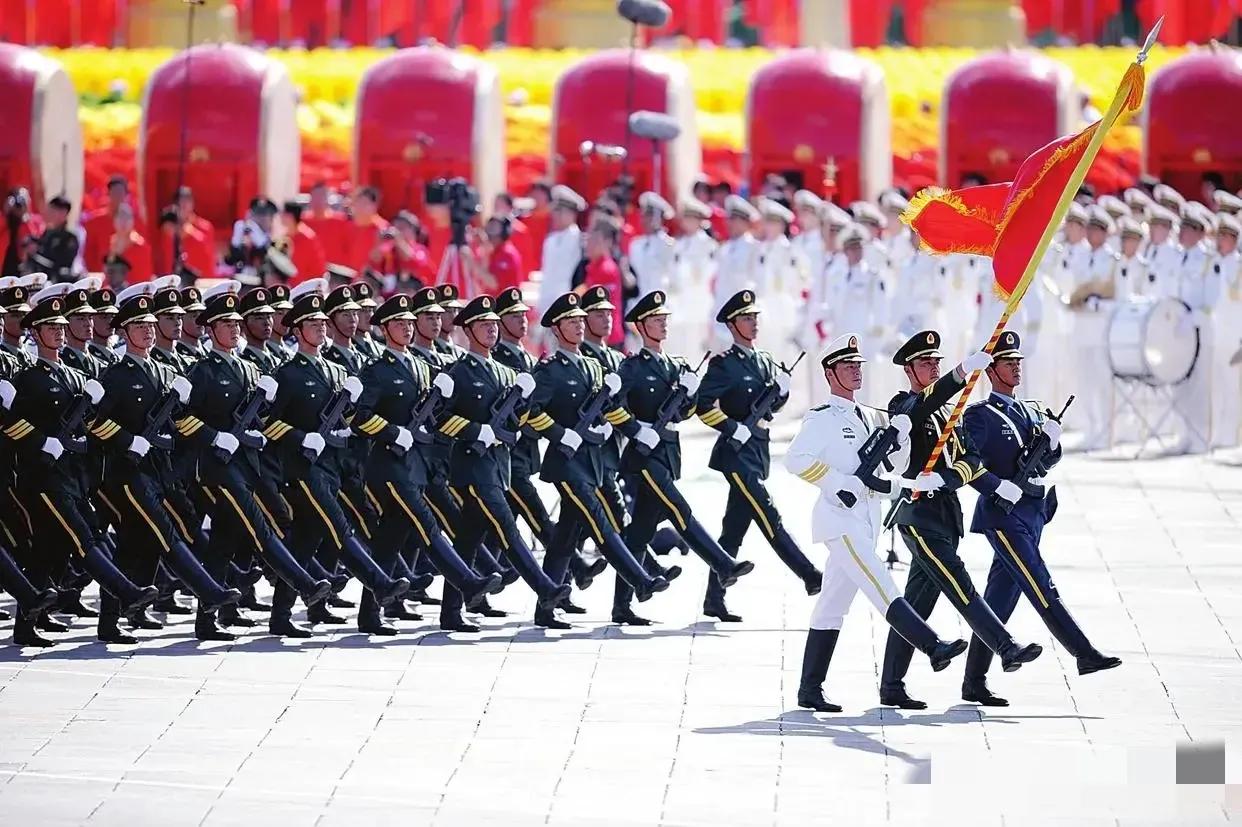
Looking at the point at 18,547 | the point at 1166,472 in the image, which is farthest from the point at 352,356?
the point at 1166,472

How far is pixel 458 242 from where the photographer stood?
919 inches

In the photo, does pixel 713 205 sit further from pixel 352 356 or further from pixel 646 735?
pixel 646 735

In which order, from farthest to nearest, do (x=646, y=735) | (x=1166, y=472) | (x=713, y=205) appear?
(x=713, y=205) → (x=1166, y=472) → (x=646, y=735)

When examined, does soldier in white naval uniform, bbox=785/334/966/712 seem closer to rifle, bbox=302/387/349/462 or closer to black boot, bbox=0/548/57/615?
rifle, bbox=302/387/349/462

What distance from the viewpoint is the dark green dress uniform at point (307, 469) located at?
14.2 metres

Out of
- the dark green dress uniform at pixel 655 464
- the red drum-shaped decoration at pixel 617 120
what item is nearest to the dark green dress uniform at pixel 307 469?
the dark green dress uniform at pixel 655 464

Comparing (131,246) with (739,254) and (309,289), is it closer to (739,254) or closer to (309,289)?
(739,254)

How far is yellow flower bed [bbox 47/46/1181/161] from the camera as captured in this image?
3525 centimetres

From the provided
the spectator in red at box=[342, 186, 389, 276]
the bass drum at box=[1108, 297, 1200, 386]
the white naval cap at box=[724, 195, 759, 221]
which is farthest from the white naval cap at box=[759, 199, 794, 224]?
the bass drum at box=[1108, 297, 1200, 386]

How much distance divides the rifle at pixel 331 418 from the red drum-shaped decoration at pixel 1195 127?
17.2 m

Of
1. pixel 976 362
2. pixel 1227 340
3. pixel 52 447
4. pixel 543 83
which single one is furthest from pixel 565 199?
pixel 543 83

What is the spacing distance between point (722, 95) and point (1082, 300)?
15530 millimetres

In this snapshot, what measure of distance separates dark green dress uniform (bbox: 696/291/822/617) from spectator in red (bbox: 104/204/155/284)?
9.53m

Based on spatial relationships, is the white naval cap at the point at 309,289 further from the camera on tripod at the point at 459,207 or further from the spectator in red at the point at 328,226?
the spectator in red at the point at 328,226
